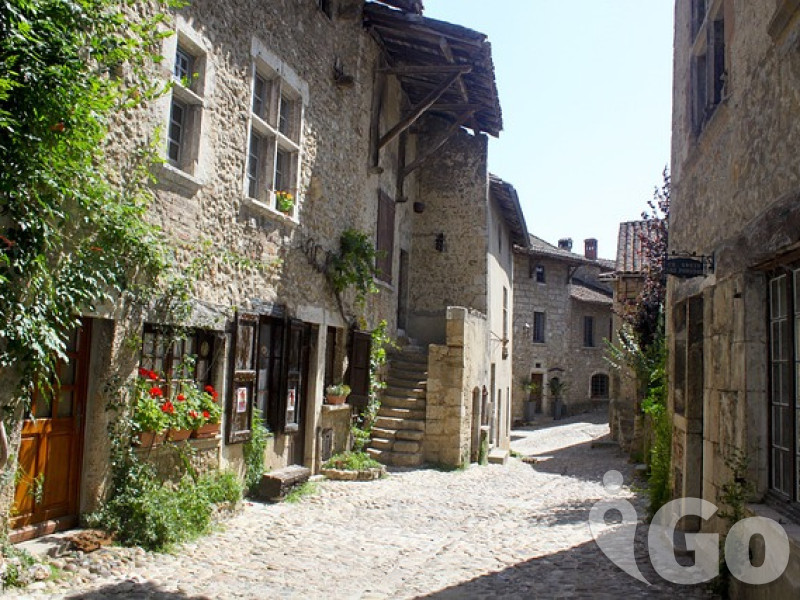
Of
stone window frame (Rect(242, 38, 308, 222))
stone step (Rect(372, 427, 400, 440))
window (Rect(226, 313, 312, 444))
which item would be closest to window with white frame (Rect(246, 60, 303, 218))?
stone window frame (Rect(242, 38, 308, 222))

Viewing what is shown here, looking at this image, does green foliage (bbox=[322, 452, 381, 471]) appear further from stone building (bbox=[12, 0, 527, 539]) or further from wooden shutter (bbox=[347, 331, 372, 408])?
wooden shutter (bbox=[347, 331, 372, 408])

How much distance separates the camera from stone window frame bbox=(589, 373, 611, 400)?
29250 millimetres

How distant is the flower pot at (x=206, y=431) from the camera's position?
6.34m

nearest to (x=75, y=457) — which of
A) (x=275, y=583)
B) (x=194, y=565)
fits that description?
(x=194, y=565)

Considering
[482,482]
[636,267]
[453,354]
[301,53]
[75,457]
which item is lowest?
[482,482]

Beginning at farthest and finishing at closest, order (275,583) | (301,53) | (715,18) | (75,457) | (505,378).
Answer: (505,378) < (301,53) < (715,18) < (75,457) < (275,583)

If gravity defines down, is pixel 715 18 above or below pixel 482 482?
above

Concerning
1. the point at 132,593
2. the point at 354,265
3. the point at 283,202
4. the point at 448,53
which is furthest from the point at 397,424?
the point at 132,593

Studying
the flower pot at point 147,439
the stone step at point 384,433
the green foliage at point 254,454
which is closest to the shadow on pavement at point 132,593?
the flower pot at point 147,439

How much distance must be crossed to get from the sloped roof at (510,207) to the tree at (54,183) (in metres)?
9.98

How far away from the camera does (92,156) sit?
16.3ft

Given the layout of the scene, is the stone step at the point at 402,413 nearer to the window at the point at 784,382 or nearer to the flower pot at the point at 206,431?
the flower pot at the point at 206,431

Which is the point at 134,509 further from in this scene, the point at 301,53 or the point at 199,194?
the point at 301,53

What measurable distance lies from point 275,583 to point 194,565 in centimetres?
67
